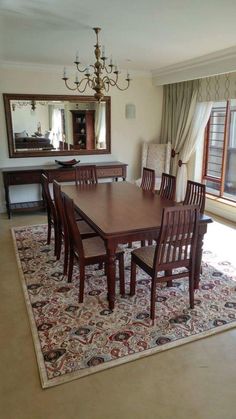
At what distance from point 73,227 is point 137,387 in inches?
52.4

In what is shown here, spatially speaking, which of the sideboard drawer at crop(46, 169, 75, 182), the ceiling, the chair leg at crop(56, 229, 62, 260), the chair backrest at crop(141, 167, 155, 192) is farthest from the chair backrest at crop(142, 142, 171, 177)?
the chair leg at crop(56, 229, 62, 260)

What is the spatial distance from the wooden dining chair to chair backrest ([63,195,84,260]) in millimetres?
500

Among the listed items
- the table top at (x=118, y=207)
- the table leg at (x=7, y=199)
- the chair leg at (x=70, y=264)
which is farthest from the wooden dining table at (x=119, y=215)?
the table leg at (x=7, y=199)

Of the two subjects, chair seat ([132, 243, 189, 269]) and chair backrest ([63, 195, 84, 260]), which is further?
chair backrest ([63, 195, 84, 260])

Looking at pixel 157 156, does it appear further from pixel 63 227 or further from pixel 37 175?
pixel 63 227

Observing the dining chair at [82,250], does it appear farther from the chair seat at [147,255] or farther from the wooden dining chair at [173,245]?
the wooden dining chair at [173,245]

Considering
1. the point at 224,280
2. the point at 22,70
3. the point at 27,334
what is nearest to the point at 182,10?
the point at 224,280

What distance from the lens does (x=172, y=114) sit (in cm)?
614

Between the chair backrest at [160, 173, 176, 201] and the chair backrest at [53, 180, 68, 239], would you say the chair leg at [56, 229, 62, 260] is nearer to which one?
the chair backrest at [53, 180, 68, 239]

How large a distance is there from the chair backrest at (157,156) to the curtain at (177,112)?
0.18 metres

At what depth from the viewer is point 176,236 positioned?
2.49 meters

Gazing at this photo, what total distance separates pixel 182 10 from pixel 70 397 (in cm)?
300

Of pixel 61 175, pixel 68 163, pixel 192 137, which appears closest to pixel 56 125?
pixel 68 163

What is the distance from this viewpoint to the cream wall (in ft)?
17.3
